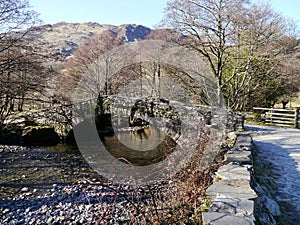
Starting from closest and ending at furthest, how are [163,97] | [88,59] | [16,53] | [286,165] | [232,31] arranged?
[286,165], [16,53], [232,31], [163,97], [88,59]

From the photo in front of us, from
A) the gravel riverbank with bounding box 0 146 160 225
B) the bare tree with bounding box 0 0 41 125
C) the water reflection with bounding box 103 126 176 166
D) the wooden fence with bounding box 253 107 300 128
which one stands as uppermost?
the bare tree with bounding box 0 0 41 125

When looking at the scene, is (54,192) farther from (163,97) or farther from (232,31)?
(163,97)

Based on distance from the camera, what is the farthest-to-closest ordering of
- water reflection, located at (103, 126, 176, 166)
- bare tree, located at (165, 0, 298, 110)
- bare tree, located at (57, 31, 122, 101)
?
bare tree, located at (57, 31, 122, 101) → bare tree, located at (165, 0, 298, 110) → water reflection, located at (103, 126, 176, 166)

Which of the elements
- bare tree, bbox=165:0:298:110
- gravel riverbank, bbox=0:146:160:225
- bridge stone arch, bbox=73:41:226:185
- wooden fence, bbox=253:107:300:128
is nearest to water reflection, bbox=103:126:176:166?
bridge stone arch, bbox=73:41:226:185

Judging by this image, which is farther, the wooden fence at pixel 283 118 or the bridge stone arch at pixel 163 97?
the wooden fence at pixel 283 118

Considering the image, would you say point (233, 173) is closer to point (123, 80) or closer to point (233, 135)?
point (233, 135)

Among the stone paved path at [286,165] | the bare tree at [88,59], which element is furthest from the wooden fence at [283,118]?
the bare tree at [88,59]

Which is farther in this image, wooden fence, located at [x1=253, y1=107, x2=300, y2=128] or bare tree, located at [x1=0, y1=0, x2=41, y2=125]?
wooden fence, located at [x1=253, y1=107, x2=300, y2=128]

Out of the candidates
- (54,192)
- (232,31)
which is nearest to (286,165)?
(54,192)

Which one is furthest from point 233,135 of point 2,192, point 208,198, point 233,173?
point 2,192

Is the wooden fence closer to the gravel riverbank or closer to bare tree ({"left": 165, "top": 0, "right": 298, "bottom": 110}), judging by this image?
bare tree ({"left": 165, "top": 0, "right": 298, "bottom": 110})

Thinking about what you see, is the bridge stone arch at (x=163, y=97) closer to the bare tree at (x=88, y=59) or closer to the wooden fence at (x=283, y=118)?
the bare tree at (x=88, y=59)

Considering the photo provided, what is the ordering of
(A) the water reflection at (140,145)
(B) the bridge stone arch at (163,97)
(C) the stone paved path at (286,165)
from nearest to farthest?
1. (C) the stone paved path at (286,165)
2. (B) the bridge stone arch at (163,97)
3. (A) the water reflection at (140,145)

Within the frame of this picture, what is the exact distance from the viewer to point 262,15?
11055 millimetres
